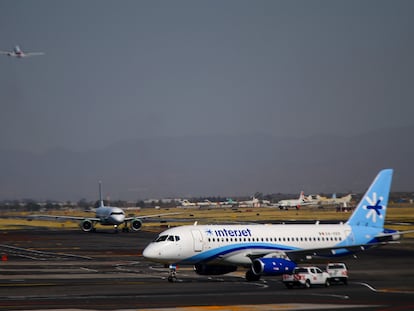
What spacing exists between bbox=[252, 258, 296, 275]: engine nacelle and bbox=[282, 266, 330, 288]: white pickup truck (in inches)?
82.1

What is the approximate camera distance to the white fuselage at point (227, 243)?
58.9m

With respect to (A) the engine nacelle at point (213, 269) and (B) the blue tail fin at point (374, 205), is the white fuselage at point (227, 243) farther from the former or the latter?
(B) the blue tail fin at point (374, 205)

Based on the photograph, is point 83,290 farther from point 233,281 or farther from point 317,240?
point 317,240

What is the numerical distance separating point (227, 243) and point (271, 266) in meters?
3.82

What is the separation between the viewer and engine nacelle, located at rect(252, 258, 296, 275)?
57.9m

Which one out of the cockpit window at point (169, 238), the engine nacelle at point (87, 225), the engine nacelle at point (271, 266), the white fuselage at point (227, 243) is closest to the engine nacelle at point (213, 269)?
the white fuselage at point (227, 243)

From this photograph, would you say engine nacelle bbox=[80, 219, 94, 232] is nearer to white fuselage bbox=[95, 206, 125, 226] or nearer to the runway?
white fuselage bbox=[95, 206, 125, 226]

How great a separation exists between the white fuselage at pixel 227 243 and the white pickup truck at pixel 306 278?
5.38 m

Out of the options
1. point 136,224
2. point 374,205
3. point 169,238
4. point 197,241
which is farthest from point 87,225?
point 197,241

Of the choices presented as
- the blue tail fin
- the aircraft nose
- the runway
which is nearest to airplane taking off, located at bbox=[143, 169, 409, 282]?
the blue tail fin

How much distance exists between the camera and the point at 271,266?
58000 millimetres

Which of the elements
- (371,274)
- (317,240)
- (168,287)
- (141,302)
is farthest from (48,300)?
(371,274)

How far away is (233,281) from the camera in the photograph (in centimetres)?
6050

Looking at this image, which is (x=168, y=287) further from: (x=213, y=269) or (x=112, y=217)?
(x=112, y=217)
